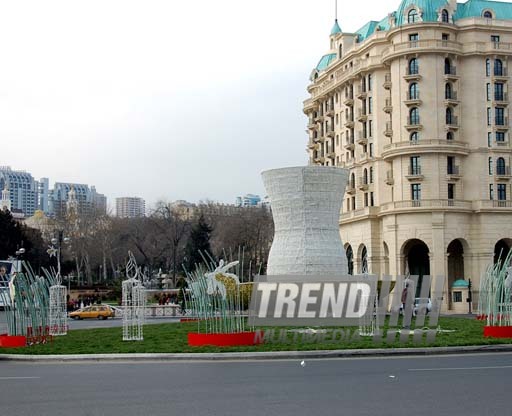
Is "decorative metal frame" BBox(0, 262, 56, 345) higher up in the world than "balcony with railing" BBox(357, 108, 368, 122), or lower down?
lower down

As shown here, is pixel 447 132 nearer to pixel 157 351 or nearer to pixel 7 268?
pixel 7 268

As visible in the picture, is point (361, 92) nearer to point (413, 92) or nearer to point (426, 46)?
point (413, 92)

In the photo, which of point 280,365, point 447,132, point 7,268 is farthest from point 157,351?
point 447,132

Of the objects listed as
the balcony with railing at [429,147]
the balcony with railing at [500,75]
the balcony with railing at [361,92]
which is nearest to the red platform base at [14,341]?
the balcony with railing at [429,147]

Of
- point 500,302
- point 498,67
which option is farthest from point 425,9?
point 500,302

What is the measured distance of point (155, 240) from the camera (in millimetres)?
90938

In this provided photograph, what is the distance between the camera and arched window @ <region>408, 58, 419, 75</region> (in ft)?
200

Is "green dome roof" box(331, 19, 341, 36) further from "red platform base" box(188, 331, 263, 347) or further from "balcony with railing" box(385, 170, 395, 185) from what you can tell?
"red platform base" box(188, 331, 263, 347)

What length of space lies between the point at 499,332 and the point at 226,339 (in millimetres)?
8180

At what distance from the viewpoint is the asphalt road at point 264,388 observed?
10188mm

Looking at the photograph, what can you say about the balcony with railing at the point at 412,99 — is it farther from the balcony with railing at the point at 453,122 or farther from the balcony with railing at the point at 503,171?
the balcony with railing at the point at 503,171

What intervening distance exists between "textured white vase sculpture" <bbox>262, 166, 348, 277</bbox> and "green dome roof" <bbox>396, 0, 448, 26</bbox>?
29.5m

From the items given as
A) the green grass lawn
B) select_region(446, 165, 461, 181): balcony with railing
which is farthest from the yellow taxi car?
select_region(446, 165, 461, 181): balcony with railing

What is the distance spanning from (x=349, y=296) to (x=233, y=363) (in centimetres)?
1816
